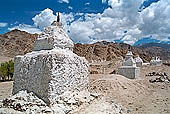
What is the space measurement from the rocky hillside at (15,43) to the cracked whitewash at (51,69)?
63945 millimetres

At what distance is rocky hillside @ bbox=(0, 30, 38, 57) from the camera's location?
70.2 meters

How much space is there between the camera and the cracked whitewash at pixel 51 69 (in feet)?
21.9

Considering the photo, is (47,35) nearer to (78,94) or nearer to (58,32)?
(58,32)

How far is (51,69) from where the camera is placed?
21.8ft

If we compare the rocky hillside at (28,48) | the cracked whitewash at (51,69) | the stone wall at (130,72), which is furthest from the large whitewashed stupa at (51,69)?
the rocky hillside at (28,48)

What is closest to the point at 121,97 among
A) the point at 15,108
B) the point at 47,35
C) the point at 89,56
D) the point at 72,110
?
the point at 72,110

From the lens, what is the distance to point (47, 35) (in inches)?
314

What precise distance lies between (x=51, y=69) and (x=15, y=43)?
242ft

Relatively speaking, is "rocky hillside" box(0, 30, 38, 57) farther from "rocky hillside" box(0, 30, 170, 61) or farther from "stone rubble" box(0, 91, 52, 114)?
"stone rubble" box(0, 91, 52, 114)

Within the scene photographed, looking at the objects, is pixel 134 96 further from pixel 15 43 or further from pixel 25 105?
pixel 15 43

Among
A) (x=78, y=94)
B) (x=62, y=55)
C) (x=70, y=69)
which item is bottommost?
Answer: (x=78, y=94)

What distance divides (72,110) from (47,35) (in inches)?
126

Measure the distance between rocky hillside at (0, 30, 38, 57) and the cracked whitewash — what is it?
6395cm

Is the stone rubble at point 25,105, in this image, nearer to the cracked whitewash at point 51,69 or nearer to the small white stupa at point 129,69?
the cracked whitewash at point 51,69
